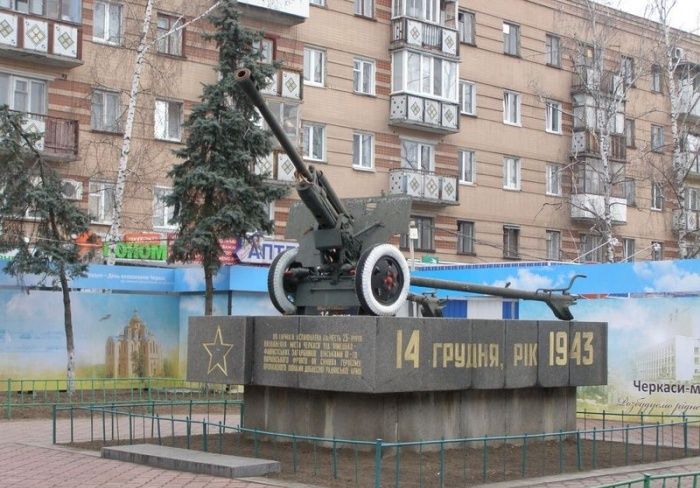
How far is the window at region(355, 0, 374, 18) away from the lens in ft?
120

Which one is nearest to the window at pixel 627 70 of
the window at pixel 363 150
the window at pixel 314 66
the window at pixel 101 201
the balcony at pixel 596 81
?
the balcony at pixel 596 81

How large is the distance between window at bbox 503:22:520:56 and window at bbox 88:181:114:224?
16.5m

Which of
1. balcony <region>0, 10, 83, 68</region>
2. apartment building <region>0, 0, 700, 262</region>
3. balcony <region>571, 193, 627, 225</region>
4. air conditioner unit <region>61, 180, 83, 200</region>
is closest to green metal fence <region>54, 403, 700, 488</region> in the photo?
air conditioner unit <region>61, 180, 83, 200</region>

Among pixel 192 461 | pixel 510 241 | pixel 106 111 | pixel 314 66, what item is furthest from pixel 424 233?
pixel 192 461

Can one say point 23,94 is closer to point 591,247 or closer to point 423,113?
point 423,113

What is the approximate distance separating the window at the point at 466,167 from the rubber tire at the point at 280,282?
24286 mm

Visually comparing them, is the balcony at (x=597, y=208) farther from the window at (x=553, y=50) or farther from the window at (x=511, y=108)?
the window at (x=553, y=50)

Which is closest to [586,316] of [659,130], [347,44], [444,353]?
[444,353]

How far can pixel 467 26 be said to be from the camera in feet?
131

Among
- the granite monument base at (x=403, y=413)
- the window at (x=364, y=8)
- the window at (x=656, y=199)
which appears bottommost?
the granite monument base at (x=403, y=413)

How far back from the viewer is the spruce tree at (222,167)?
87.0 ft

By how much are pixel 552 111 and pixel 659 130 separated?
223 inches

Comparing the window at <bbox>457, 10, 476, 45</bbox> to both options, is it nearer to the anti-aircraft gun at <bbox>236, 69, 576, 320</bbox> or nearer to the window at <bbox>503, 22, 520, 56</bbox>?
the window at <bbox>503, 22, 520, 56</bbox>

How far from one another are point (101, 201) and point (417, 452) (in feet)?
61.4
